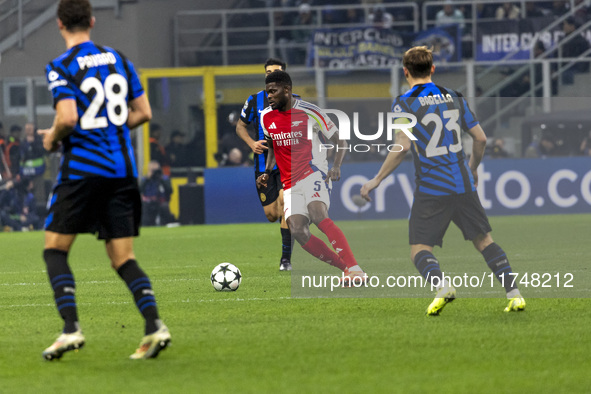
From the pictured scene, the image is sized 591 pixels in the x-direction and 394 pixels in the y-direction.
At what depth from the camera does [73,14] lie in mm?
5516

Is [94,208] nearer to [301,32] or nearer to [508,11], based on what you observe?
[301,32]

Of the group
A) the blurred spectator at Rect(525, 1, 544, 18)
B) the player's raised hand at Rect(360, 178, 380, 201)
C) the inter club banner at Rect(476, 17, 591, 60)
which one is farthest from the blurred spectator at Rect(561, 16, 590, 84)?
the player's raised hand at Rect(360, 178, 380, 201)

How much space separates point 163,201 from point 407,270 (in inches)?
528

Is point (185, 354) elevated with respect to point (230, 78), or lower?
lower

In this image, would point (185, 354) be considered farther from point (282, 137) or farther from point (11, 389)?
point (282, 137)

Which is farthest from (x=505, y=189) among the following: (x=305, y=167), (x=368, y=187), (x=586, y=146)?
(x=368, y=187)

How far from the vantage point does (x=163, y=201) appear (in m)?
21.2

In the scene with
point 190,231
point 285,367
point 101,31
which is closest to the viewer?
point 285,367

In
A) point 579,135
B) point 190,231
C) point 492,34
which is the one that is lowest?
point 190,231

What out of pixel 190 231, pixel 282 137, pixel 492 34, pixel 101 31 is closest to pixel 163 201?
pixel 190 231

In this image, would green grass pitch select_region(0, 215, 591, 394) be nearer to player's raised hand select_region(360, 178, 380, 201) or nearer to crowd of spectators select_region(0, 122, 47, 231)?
player's raised hand select_region(360, 178, 380, 201)

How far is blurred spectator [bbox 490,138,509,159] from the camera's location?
43.9 feet

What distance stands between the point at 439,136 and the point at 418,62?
513 millimetres

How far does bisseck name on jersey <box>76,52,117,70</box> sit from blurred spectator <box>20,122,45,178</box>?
1608cm
